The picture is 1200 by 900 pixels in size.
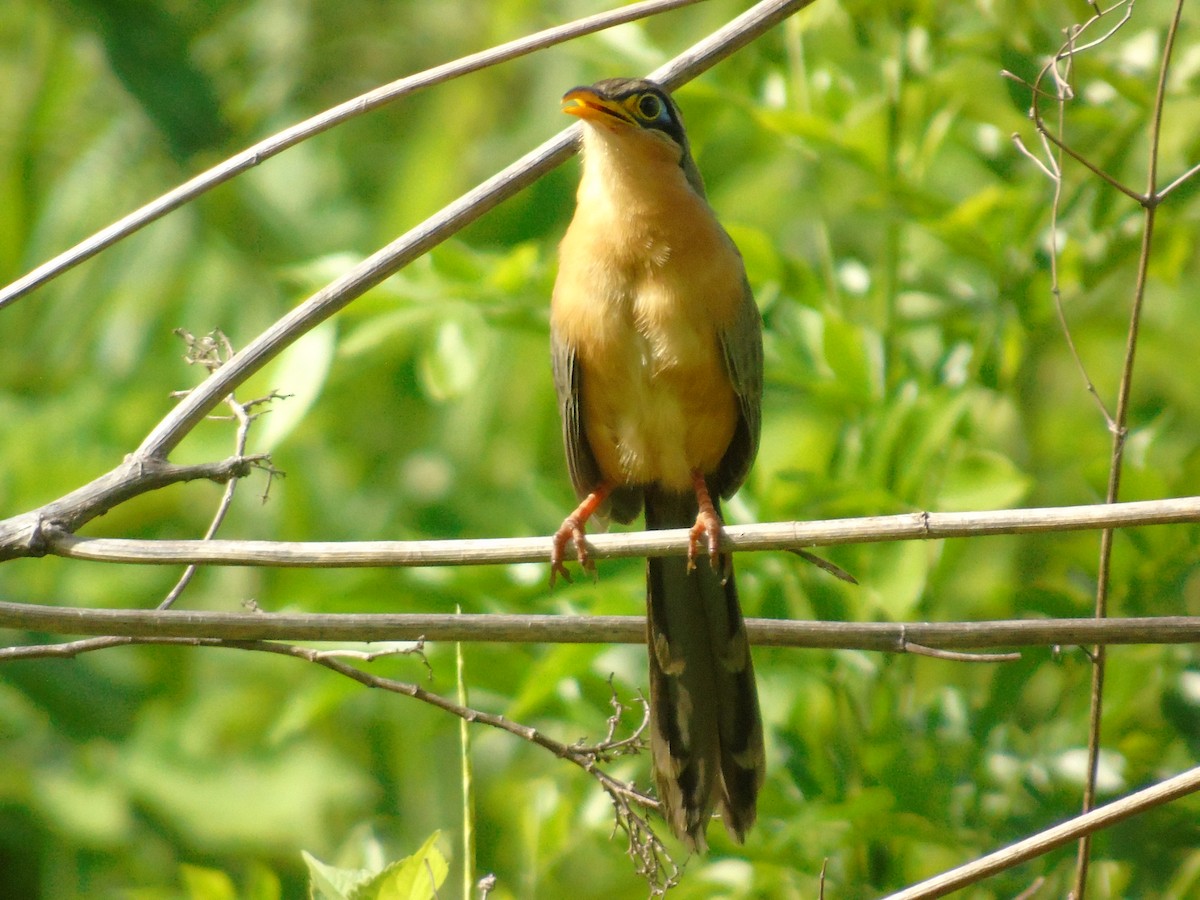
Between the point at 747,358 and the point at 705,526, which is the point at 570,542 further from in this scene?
the point at 747,358

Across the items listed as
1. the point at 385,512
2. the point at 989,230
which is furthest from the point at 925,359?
the point at 385,512

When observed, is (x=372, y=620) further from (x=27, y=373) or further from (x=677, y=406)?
(x=27, y=373)

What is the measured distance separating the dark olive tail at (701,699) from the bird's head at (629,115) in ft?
4.19

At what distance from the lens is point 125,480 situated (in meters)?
2.83

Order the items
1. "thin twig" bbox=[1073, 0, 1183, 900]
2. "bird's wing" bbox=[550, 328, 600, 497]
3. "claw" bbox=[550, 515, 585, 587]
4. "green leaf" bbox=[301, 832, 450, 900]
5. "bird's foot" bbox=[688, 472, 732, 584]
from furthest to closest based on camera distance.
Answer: "bird's wing" bbox=[550, 328, 600, 497] → "claw" bbox=[550, 515, 585, 587] → "bird's foot" bbox=[688, 472, 732, 584] → "thin twig" bbox=[1073, 0, 1183, 900] → "green leaf" bbox=[301, 832, 450, 900]

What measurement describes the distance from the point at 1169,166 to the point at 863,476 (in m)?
1.37

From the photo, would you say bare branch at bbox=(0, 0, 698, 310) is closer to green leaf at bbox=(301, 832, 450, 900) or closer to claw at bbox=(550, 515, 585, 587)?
claw at bbox=(550, 515, 585, 587)

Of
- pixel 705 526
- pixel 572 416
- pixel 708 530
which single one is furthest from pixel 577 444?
pixel 708 530

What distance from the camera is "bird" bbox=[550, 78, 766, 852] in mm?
3840

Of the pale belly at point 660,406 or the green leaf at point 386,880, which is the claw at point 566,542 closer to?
the pale belly at point 660,406

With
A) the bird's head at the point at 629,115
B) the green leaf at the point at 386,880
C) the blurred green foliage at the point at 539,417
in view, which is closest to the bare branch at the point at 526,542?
the green leaf at the point at 386,880

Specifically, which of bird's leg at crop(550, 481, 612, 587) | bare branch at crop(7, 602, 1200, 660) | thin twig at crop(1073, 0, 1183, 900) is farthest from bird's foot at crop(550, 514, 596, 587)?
thin twig at crop(1073, 0, 1183, 900)

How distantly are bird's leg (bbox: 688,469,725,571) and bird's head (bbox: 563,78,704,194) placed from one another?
3.37 ft

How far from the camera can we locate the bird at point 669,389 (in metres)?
3.84
